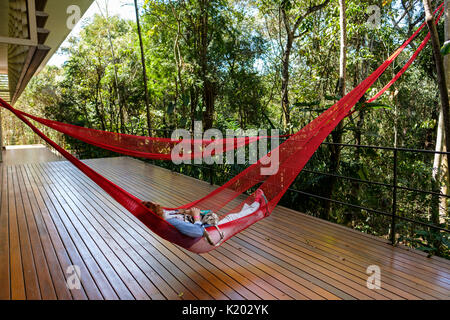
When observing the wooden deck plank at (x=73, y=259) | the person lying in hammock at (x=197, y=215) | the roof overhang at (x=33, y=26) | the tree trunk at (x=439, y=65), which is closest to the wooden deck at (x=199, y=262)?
the wooden deck plank at (x=73, y=259)

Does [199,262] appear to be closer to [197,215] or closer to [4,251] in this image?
[197,215]

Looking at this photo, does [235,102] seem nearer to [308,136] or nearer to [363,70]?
[363,70]

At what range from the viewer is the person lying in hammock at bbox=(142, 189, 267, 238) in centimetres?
177

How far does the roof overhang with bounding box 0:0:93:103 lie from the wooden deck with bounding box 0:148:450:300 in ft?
5.27

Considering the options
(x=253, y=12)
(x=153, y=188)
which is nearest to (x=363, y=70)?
(x=253, y=12)

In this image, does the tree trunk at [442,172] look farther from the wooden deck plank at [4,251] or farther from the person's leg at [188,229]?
the wooden deck plank at [4,251]

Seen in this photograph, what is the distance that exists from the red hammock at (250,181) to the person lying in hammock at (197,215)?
0.13 feet

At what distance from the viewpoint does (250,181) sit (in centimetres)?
265

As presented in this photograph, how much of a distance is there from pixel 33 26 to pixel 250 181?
2317 millimetres

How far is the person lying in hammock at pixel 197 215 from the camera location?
69.7 inches

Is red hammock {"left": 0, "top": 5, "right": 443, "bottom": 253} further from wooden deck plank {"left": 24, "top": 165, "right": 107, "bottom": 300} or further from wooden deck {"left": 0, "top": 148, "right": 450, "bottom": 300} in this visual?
wooden deck plank {"left": 24, "top": 165, "right": 107, "bottom": 300}

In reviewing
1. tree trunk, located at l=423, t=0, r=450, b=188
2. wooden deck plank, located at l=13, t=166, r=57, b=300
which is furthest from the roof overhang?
tree trunk, located at l=423, t=0, r=450, b=188

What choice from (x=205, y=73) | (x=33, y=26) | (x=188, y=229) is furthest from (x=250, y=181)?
(x=205, y=73)

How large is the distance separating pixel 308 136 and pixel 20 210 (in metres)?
3.01
